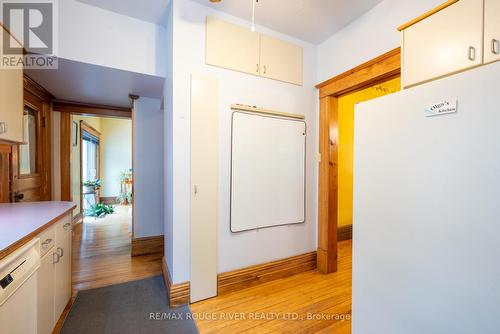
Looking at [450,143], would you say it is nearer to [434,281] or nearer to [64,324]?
[434,281]

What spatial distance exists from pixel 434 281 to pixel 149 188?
3008mm

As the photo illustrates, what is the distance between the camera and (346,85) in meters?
2.21

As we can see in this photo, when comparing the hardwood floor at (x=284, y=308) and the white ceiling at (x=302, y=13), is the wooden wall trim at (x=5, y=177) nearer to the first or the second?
the hardwood floor at (x=284, y=308)

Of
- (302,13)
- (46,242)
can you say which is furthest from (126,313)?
(302,13)

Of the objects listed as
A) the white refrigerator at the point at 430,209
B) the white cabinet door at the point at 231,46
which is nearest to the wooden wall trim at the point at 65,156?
the white cabinet door at the point at 231,46

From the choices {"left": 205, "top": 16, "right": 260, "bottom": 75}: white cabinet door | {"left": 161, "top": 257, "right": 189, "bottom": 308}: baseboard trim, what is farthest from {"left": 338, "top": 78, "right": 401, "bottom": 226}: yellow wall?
{"left": 161, "top": 257, "right": 189, "bottom": 308}: baseboard trim

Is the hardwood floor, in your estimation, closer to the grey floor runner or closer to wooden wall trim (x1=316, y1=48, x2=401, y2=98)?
the grey floor runner

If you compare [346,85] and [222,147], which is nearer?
[222,147]

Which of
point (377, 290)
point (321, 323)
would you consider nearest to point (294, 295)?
point (321, 323)

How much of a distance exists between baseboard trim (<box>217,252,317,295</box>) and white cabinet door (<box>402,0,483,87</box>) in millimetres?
1971

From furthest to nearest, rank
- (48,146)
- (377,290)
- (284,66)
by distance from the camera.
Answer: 1. (48,146)
2. (284,66)
3. (377,290)

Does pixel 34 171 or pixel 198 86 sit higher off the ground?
pixel 198 86

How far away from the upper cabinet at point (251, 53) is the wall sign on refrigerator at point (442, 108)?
1651mm

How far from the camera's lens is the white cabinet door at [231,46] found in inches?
78.7
